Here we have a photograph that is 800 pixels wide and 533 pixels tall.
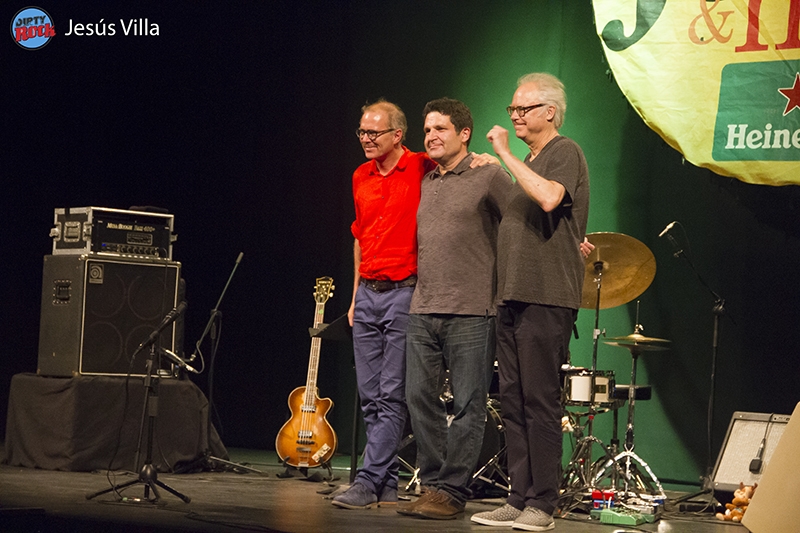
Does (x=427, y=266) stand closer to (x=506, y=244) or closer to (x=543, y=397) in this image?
(x=506, y=244)

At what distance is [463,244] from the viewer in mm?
3990

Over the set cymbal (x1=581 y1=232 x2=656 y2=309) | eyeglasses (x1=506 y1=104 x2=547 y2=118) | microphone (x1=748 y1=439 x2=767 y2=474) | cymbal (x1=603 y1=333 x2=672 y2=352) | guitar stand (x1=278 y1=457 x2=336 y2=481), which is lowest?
guitar stand (x1=278 y1=457 x2=336 y2=481)

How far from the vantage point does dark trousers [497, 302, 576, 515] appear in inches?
143

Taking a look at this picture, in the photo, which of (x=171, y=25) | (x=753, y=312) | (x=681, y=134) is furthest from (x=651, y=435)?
(x=171, y=25)

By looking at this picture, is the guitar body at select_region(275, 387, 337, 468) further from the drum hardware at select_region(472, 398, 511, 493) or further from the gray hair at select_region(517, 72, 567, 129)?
the gray hair at select_region(517, 72, 567, 129)

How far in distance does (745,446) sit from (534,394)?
193 centimetres

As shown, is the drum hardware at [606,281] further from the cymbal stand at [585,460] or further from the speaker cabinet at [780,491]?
the speaker cabinet at [780,491]

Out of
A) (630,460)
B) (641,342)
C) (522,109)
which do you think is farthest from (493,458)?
(522,109)

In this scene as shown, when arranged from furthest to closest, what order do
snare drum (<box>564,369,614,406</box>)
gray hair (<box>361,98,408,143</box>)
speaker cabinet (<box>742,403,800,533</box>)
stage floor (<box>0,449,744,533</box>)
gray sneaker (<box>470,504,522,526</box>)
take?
snare drum (<box>564,369,614,406</box>) < gray hair (<box>361,98,408,143</box>) < gray sneaker (<box>470,504,522,526</box>) < stage floor (<box>0,449,744,533</box>) < speaker cabinet (<box>742,403,800,533</box>)

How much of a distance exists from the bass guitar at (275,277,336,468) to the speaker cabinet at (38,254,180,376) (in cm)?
81

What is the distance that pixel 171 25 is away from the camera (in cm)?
732

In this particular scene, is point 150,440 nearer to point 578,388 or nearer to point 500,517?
point 500,517

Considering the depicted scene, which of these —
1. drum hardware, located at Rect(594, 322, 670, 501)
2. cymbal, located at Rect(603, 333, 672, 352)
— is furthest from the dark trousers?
cymbal, located at Rect(603, 333, 672, 352)

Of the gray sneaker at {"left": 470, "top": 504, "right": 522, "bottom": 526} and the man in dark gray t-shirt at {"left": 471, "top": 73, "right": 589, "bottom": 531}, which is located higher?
the man in dark gray t-shirt at {"left": 471, "top": 73, "right": 589, "bottom": 531}
